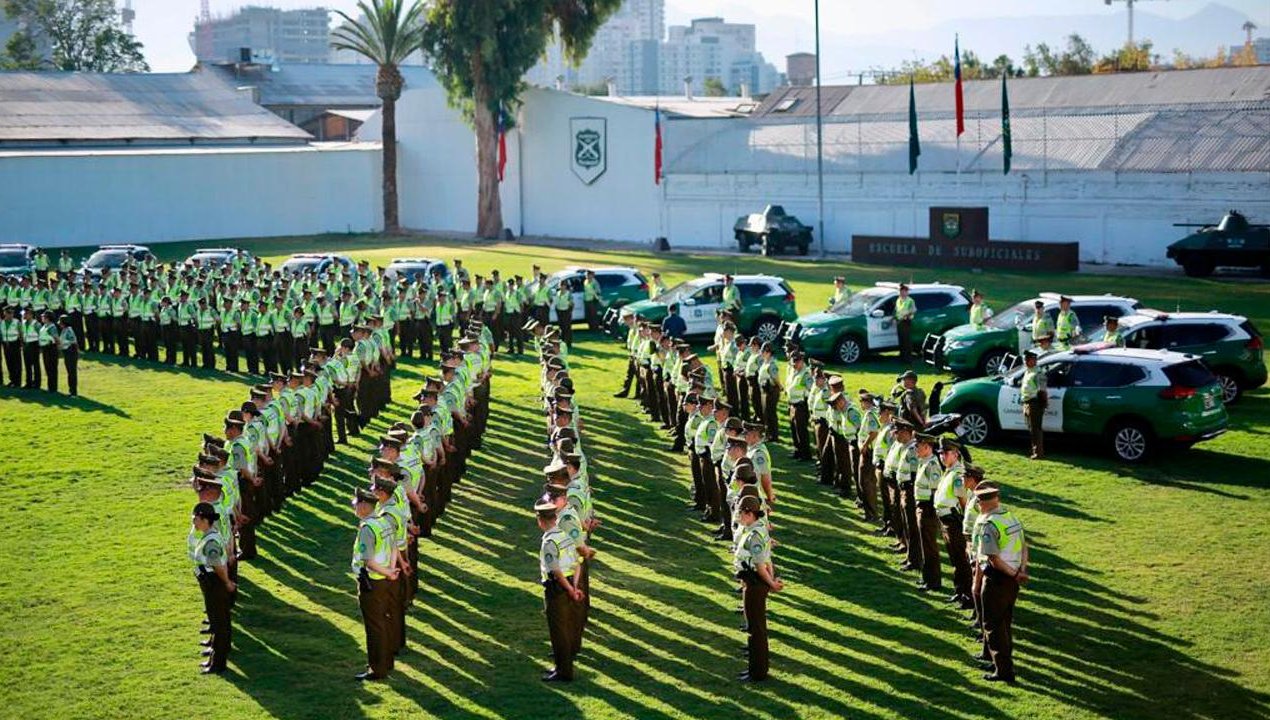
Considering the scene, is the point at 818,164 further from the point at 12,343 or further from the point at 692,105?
the point at 12,343

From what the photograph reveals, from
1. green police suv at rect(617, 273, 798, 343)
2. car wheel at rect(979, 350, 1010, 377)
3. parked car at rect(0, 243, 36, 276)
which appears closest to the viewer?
car wheel at rect(979, 350, 1010, 377)

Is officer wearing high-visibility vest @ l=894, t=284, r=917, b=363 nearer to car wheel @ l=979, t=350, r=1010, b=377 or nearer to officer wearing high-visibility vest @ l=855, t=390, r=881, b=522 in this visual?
car wheel @ l=979, t=350, r=1010, b=377

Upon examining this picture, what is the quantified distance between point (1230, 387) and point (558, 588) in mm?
14948

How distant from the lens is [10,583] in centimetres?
1564

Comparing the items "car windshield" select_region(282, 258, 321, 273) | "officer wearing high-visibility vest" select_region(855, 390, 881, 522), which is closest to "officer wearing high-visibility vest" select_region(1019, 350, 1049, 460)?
"officer wearing high-visibility vest" select_region(855, 390, 881, 522)

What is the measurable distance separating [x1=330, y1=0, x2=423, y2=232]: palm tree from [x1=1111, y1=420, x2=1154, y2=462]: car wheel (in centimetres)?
4735

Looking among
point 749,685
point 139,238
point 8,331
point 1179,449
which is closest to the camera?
point 749,685

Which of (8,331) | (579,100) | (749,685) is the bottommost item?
(749,685)

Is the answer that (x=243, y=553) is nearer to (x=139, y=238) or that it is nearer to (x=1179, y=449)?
(x=1179, y=449)

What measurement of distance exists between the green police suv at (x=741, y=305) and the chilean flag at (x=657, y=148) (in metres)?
25.0

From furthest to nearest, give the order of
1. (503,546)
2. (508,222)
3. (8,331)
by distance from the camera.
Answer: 1. (508,222)
2. (8,331)
3. (503,546)

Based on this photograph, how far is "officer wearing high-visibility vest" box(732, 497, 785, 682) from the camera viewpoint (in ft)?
40.6

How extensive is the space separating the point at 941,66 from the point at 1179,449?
8381cm

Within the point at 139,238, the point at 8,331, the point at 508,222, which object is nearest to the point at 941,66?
the point at 508,222
